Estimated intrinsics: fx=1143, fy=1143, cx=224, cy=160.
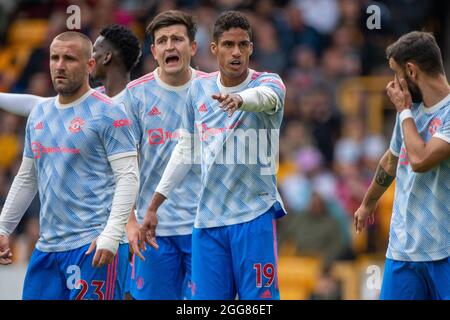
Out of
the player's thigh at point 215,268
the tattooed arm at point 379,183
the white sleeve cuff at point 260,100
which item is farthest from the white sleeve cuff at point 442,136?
the player's thigh at point 215,268

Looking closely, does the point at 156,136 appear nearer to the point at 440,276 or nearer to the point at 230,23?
the point at 230,23

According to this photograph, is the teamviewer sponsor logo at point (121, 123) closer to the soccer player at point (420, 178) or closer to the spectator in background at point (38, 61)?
the soccer player at point (420, 178)

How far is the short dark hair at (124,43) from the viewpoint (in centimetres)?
951

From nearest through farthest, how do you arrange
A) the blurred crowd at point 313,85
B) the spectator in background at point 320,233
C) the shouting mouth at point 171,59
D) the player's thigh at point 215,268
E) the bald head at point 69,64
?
the bald head at point 69,64 → the player's thigh at point 215,268 → the shouting mouth at point 171,59 → the spectator in background at point 320,233 → the blurred crowd at point 313,85

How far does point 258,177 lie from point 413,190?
44.7 inches

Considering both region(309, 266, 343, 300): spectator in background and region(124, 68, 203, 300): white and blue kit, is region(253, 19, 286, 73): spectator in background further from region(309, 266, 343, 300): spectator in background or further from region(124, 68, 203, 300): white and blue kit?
region(124, 68, 203, 300): white and blue kit

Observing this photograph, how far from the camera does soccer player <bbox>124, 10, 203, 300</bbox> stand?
9188 millimetres

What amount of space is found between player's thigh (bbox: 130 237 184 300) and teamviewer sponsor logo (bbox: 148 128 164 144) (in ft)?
2.58

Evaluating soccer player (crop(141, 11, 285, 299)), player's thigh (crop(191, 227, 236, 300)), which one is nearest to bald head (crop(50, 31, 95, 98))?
soccer player (crop(141, 11, 285, 299))

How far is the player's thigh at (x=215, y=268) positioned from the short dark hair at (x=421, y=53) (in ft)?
5.76

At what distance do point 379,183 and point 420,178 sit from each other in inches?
24.5

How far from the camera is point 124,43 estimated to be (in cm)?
952

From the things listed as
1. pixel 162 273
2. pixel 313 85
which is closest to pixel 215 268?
pixel 162 273
